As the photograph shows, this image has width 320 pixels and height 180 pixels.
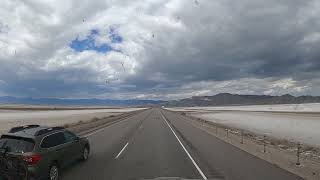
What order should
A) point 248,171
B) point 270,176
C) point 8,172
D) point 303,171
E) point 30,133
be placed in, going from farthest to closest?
point 303,171 < point 248,171 < point 270,176 < point 30,133 < point 8,172

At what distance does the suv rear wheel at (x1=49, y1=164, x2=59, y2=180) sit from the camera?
11985mm

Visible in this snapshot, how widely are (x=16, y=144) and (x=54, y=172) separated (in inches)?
56.8

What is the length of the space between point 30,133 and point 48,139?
0.62 metres

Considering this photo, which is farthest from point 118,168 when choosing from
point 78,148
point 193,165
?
point 193,165

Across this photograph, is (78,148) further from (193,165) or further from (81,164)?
(193,165)

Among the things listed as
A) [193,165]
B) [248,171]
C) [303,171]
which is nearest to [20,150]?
[193,165]

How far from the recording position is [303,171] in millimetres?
14758

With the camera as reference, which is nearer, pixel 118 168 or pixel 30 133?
pixel 30 133

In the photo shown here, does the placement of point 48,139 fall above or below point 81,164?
above

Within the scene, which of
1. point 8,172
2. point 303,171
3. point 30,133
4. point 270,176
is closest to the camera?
point 8,172

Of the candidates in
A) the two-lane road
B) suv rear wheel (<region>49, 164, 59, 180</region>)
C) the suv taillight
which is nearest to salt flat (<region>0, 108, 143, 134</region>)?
the two-lane road

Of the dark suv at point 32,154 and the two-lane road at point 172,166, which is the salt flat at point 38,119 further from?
the dark suv at point 32,154

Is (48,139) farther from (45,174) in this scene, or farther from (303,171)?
(303,171)

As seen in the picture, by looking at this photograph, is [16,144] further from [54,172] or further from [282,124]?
[282,124]
